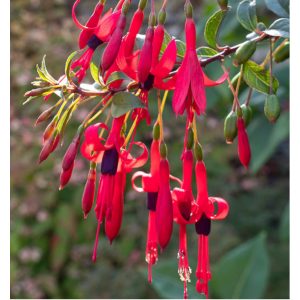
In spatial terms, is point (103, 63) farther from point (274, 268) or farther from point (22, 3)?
point (22, 3)

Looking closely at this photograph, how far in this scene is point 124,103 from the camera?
513mm

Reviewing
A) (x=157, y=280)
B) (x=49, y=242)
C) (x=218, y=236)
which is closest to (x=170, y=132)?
(x=218, y=236)

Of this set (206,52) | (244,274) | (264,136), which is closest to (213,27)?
(206,52)

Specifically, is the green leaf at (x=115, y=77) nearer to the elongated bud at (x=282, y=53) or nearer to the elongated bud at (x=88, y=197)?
the elongated bud at (x=88, y=197)

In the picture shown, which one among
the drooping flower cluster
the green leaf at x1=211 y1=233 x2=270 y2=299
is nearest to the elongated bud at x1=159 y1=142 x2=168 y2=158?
the drooping flower cluster

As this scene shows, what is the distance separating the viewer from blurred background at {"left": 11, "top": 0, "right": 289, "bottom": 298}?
5.84ft

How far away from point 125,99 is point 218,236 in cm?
141

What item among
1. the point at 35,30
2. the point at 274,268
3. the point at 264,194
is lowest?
the point at 274,268

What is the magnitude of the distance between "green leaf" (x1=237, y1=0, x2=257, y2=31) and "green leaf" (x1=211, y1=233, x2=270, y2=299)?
78cm

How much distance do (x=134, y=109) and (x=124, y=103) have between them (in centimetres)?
6

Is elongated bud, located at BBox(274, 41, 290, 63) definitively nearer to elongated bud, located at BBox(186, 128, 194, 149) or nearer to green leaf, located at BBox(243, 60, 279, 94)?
green leaf, located at BBox(243, 60, 279, 94)

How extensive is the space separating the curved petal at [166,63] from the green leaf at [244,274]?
2.88 ft

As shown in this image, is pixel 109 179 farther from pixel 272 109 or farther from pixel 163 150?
pixel 272 109

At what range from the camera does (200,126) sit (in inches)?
84.0
